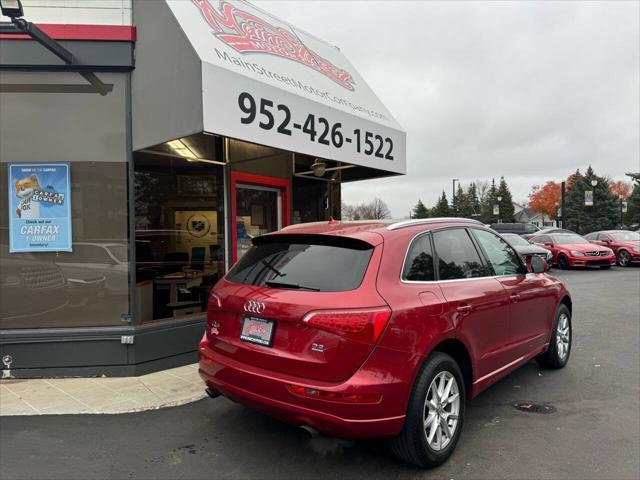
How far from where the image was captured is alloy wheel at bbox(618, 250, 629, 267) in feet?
56.9

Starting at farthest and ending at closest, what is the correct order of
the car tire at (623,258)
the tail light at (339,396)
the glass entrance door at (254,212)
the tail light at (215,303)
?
1. the car tire at (623,258)
2. the glass entrance door at (254,212)
3. the tail light at (215,303)
4. the tail light at (339,396)

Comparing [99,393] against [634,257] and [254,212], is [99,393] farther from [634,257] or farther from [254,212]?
[634,257]

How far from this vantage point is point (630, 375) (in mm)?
5031

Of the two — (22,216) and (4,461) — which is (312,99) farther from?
(4,461)

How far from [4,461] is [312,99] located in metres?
4.92

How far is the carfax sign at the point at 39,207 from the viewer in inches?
204

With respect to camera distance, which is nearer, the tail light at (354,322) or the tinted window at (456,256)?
the tail light at (354,322)

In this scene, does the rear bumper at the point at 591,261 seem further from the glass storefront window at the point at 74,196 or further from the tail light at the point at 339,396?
the tail light at the point at 339,396

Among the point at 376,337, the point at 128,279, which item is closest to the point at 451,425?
the point at 376,337

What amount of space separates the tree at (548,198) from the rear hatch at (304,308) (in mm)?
75549

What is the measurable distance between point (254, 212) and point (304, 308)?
516cm

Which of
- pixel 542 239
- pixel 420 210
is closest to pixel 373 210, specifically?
pixel 420 210

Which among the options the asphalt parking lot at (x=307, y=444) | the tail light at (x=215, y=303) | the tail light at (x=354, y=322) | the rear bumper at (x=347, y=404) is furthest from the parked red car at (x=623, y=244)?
the tail light at (x=215, y=303)

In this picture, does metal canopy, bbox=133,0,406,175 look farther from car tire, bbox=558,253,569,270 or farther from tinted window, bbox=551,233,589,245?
tinted window, bbox=551,233,589,245
